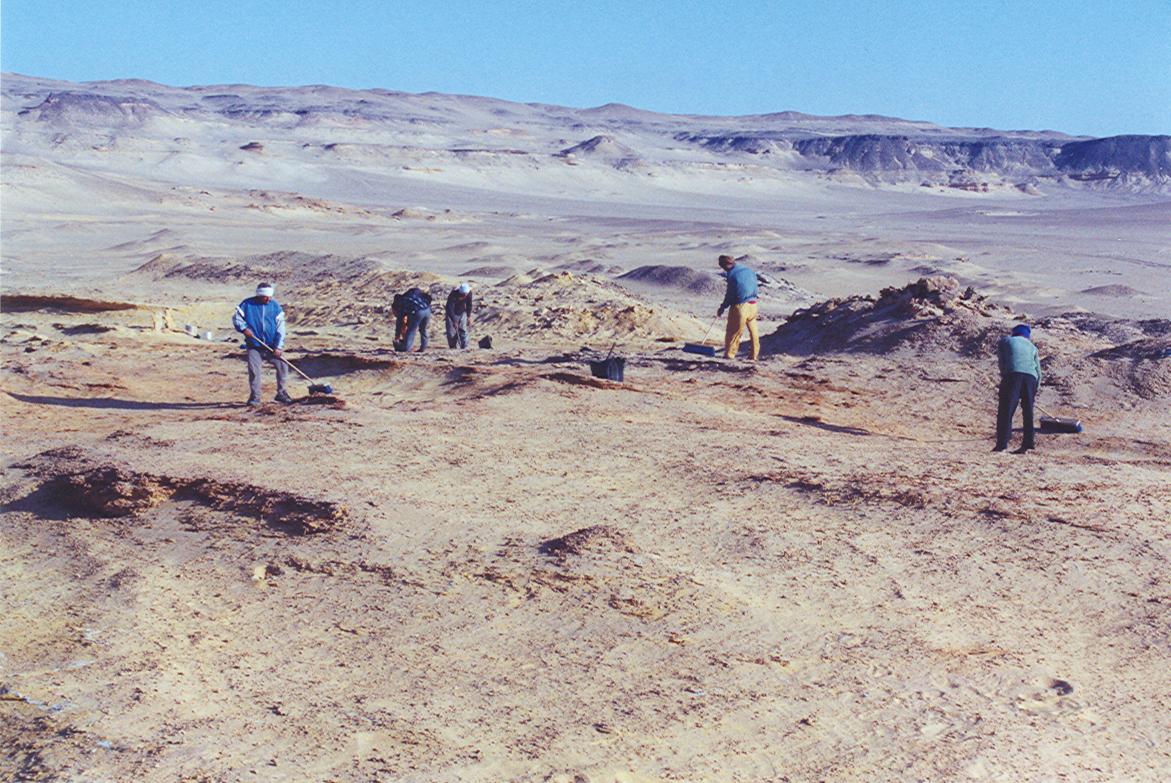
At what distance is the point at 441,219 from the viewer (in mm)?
61812

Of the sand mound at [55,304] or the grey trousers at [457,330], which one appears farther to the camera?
the sand mound at [55,304]

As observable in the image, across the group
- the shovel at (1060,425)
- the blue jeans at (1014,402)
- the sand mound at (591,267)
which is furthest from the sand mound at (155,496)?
the sand mound at (591,267)

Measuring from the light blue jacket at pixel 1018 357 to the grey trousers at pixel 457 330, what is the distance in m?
8.31

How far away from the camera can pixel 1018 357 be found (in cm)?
1092

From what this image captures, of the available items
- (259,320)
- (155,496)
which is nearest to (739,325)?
(259,320)

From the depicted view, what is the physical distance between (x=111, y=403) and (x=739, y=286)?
6.90 meters

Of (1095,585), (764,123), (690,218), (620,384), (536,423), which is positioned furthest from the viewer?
(764,123)

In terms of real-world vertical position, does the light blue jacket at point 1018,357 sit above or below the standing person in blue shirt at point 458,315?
above

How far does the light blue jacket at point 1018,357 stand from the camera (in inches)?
429

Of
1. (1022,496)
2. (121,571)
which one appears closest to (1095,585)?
(1022,496)

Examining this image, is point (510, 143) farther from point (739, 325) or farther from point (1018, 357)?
point (1018, 357)

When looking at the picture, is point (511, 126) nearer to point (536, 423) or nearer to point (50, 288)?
point (50, 288)

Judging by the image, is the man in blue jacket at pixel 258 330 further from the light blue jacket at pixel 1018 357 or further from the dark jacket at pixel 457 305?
the light blue jacket at pixel 1018 357

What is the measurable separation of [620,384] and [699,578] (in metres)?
6.44
